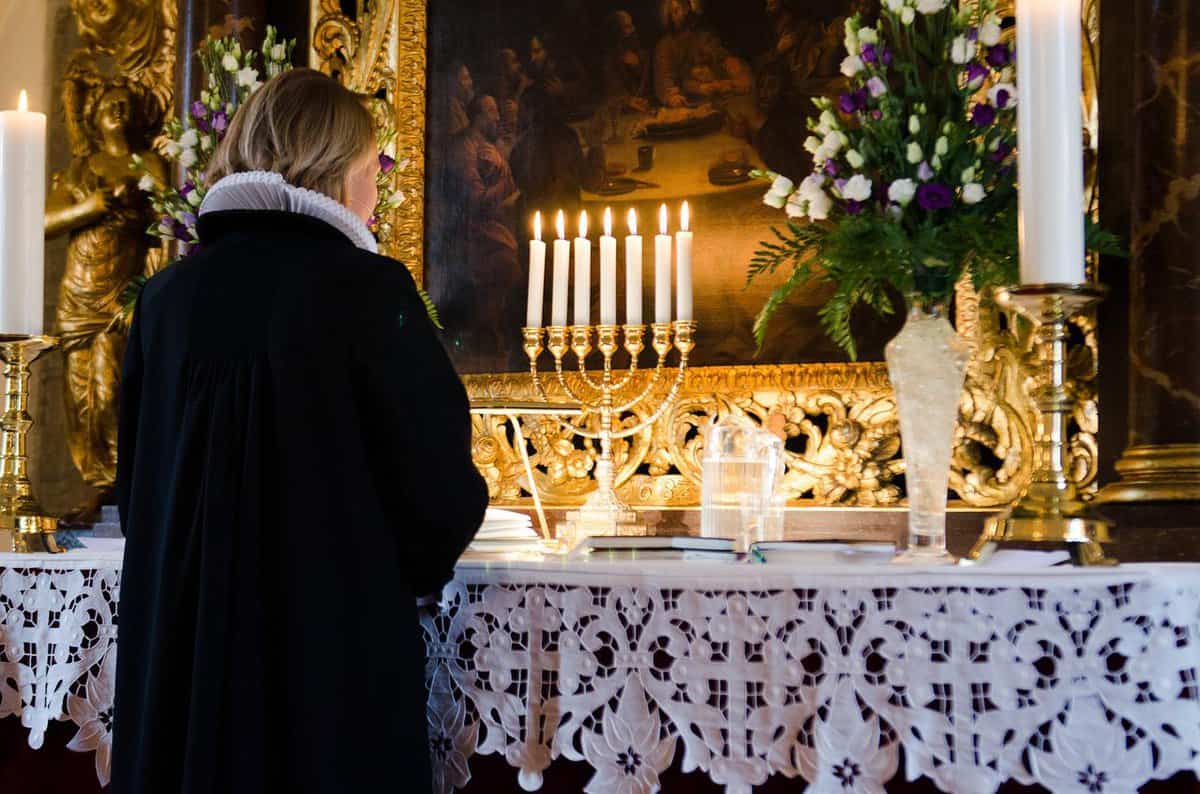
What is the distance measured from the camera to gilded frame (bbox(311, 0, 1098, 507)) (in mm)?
3242

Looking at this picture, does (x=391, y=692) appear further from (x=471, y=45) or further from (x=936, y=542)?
(x=471, y=45)

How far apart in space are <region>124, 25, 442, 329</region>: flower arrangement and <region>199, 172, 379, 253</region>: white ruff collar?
1479 mm

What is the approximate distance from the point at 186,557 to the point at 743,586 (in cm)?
81

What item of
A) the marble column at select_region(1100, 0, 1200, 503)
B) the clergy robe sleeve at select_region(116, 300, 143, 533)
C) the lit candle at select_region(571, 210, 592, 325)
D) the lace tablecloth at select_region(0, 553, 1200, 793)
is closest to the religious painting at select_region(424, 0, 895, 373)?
the lit candle at select_region(571, 210, 592, 325)

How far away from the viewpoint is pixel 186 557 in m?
2.01

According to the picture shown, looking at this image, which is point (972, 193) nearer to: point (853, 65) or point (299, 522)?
point (853, 65)

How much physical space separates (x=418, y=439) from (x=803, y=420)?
5.53 ft

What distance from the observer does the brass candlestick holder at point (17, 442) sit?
9.27 ft

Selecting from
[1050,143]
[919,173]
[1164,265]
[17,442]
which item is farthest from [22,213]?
[1164,265]

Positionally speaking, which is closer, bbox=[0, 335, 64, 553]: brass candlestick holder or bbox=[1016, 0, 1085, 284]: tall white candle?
bbox=[1016, 0, 1085, 284]: tall white candle

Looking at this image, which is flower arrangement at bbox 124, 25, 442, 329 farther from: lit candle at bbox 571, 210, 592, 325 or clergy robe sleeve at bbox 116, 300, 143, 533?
clergy robe sleeve at bbox 116, 300, 143, 533

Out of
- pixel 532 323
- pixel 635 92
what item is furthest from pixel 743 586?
pixel 635 92

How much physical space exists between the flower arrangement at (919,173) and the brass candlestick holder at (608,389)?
0.74 meters

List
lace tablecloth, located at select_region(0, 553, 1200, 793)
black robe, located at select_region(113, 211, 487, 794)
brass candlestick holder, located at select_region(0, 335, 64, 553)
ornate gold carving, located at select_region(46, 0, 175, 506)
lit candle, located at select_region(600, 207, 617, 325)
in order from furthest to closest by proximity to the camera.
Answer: ornate gold carving, located at select_region(46, 0, 175, 506)
lit candle, located at select_region(600, 207, 617, 325)
brass candlestick holder, located at select_region(0, 335, 64, 553)
black robe, located at select_region(113, 211, 487, 794)
lace tablecloth, located at select_region(0, 553, 1200, 793)
